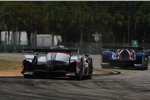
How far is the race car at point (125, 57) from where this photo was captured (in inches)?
1385

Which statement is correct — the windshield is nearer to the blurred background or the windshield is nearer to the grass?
the grass

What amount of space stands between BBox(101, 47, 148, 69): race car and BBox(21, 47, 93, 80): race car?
13481 millimetres

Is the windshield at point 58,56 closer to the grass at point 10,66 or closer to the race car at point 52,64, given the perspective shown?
the race car at point 52,64

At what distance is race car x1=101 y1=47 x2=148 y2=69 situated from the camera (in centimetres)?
3519

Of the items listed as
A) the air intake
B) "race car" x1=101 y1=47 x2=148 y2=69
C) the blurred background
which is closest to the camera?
"race car" x1=101 y1=47 x2=148 y2=69

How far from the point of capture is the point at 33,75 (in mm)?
22141

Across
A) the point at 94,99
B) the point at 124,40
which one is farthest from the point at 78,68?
the point at 124,40

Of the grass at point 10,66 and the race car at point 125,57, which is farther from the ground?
the race car at point 125,57

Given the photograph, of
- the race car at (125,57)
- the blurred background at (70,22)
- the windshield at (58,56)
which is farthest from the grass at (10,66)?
the blurred background at (70,22)

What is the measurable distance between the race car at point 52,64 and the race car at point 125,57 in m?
13.5

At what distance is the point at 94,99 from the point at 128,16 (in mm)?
86148

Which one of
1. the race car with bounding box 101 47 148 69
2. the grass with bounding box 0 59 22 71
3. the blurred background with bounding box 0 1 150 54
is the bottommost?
the grass with bounding box 0 59 22 71

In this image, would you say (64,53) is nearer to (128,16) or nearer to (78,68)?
(78,68)

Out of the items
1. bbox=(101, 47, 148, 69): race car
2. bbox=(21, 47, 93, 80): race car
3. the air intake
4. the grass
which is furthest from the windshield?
the air intake
